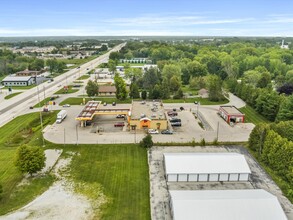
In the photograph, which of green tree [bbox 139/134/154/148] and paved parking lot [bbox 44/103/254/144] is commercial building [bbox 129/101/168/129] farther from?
green tree [bbox 139/134/154/148]

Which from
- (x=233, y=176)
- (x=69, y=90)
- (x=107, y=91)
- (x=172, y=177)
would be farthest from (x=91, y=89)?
(x=233, y=176)

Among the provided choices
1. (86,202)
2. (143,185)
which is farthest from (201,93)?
(86,202)

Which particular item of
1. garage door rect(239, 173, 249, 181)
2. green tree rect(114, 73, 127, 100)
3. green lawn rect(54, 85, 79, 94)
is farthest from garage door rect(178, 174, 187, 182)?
green lawn rect(54, 85, 79, 94)

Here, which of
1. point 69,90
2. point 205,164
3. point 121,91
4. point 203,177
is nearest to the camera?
point 203,177

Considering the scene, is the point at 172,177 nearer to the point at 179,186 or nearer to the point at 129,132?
the point at 179,186

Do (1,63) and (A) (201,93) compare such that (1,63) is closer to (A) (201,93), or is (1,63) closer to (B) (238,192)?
(A) (201,93)

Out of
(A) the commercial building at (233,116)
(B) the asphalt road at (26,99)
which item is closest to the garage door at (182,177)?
(A) the commercial building at (233,116)

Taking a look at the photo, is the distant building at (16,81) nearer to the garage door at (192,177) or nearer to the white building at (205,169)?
the white building at (205,169)
